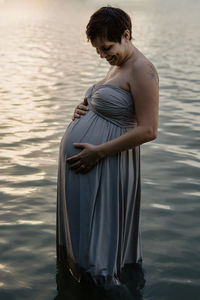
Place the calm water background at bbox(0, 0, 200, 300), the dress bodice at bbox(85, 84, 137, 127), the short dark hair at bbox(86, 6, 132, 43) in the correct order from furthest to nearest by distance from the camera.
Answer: the calm water background at bbox(0, 0, 200, 300), the dress bodice at bbox(85, 84, 137, 127), the short dark hair at bbox(86, 6, 132, 43)

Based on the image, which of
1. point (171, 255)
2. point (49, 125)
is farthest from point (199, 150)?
point (171, 255)

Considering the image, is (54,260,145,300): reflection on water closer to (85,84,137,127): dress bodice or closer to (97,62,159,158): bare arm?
(97,62,159,158): bare arm

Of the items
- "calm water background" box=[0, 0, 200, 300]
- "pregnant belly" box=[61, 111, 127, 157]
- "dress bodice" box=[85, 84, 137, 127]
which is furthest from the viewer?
"calm water background" box=[0, 0, 200, 300]

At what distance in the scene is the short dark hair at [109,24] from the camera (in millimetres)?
3078

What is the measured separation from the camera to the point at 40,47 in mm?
22109

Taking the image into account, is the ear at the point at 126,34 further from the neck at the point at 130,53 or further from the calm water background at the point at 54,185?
the calm water background at the point at 54,185

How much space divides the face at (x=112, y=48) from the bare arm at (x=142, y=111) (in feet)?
0.48

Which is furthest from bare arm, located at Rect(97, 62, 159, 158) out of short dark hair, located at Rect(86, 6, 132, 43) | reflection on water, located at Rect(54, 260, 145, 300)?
reflection on water, located at Rect(54, 260, 145, 300)

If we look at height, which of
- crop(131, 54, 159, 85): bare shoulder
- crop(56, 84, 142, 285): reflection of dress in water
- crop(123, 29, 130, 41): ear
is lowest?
crop(56, 84, 142, 285): reflection of dress in water

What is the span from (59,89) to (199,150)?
565 cm

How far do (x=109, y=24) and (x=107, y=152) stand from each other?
757mm

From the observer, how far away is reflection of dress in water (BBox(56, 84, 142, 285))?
328 centimetres

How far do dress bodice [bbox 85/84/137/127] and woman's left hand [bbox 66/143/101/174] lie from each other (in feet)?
0.73

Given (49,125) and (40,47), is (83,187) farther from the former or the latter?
(40,47)
